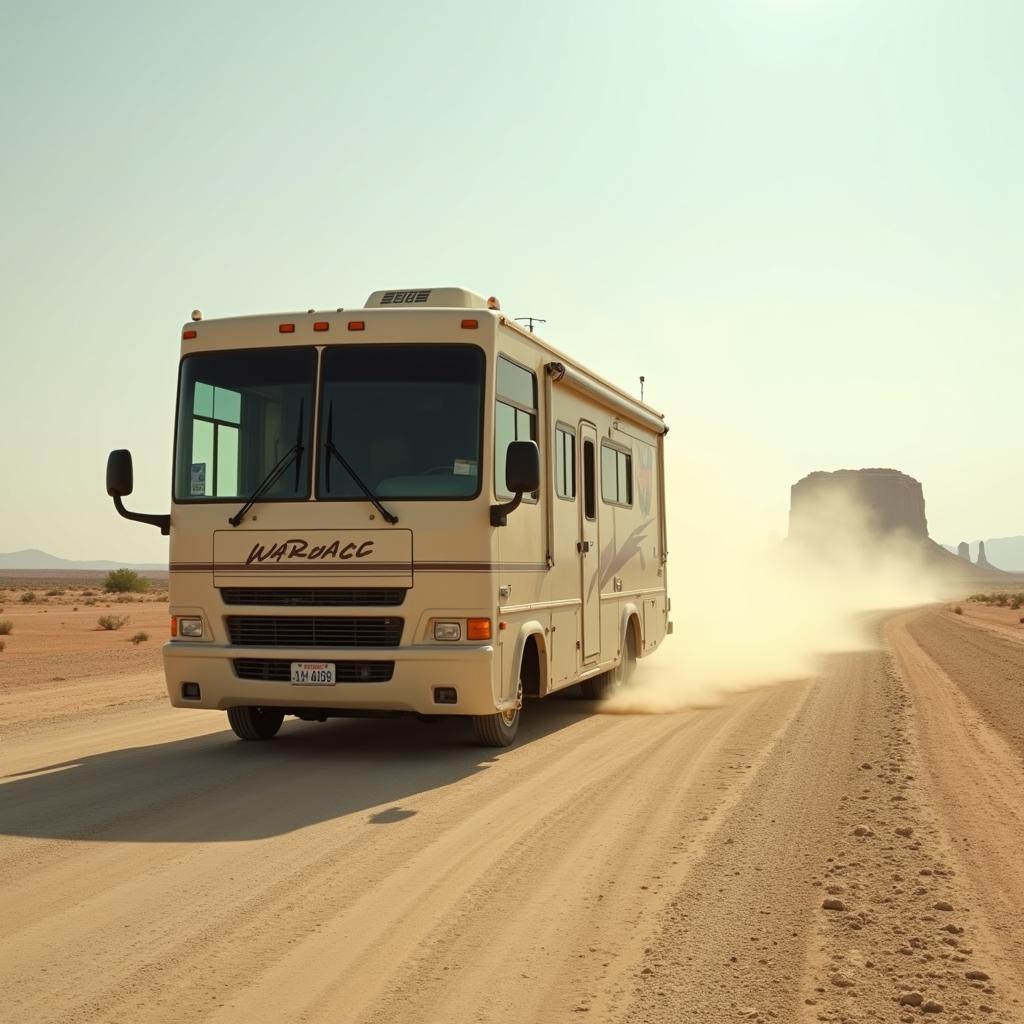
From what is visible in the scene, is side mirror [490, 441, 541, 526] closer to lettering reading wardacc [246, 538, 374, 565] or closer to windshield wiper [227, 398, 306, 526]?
lettering reading wardacc [246, 538, 374, 565]

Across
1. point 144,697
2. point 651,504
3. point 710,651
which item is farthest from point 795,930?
point 710,651

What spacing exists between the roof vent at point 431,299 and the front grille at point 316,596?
2.54 meters

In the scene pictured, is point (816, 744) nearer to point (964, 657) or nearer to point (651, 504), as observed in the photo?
point (651, 504)

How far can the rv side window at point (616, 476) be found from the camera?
14.4 metres

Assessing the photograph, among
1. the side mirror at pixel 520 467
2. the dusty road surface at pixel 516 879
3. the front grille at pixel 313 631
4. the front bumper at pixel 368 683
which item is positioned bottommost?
the dusty road surface at pixel 516 879

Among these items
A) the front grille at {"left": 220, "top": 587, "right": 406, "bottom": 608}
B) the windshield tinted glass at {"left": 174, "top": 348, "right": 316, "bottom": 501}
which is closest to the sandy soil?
the front grille at {"left": 220, "top": 587, "right": 406, "bottom": 608}

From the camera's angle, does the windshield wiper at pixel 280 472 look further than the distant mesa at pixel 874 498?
No

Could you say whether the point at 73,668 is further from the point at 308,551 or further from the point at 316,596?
the point at 308,551

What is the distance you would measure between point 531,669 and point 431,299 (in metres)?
3.54

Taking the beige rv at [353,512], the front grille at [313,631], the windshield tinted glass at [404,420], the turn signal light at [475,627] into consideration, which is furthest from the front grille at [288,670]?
the windshield tinted glass at [404,420]

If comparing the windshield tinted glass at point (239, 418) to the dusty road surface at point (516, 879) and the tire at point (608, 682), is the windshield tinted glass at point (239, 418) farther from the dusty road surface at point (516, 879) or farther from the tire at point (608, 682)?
the tire at point (608, 682)

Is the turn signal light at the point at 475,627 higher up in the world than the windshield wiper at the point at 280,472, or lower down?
lower down

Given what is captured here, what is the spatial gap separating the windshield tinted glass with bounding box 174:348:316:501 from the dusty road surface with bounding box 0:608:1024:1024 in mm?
2383

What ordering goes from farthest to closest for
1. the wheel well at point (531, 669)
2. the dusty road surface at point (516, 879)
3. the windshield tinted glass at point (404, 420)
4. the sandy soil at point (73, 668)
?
the sandy soil at point (73, 668), the wheel well at point (531, 669), the windshield tinted glass at point (404, 420), the dusty road surface at point (516, 879)
